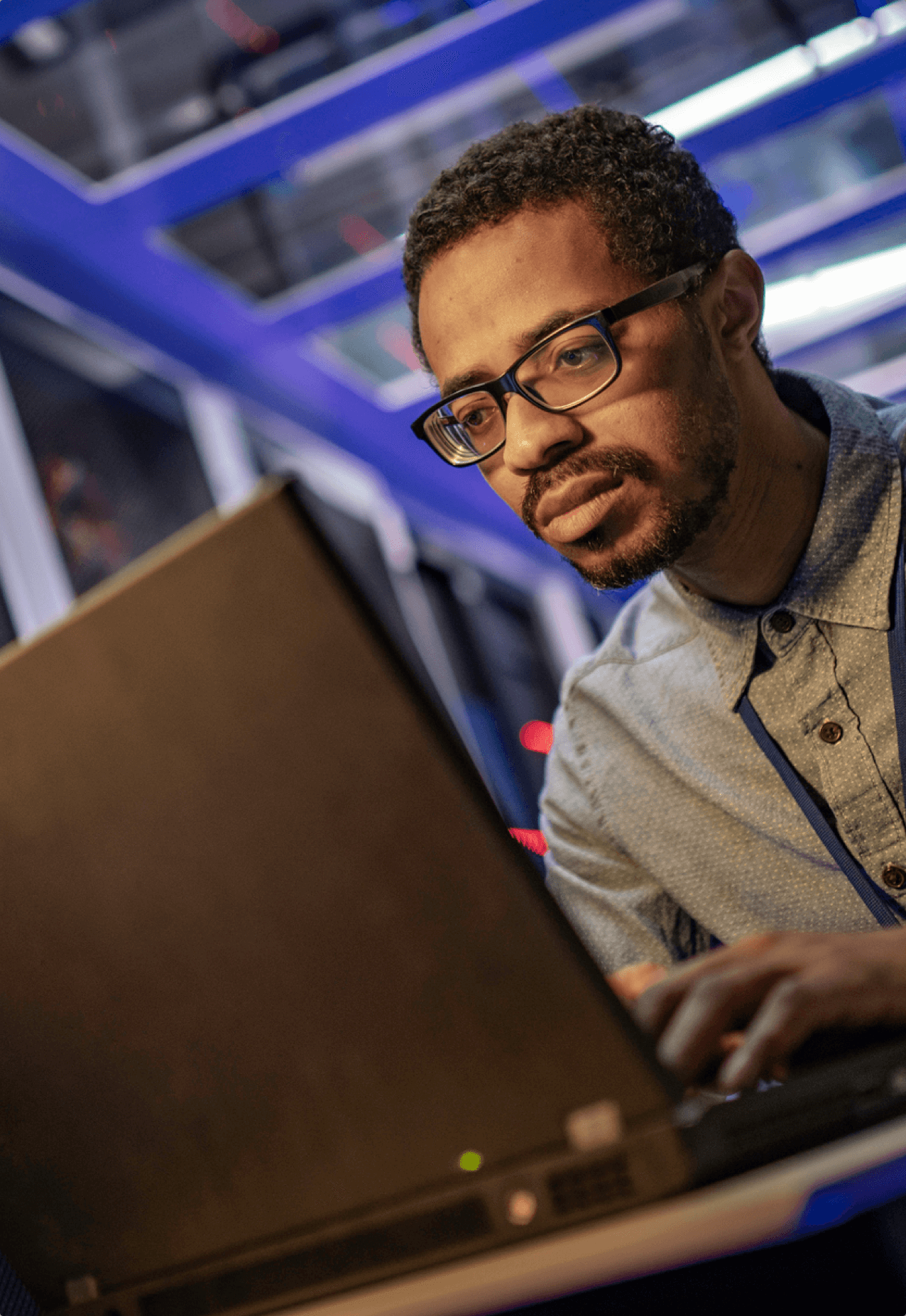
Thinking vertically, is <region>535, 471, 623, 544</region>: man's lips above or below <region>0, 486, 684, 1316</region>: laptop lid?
above

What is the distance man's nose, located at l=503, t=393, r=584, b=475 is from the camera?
1.28 meters

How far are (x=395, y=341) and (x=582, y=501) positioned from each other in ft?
15.0

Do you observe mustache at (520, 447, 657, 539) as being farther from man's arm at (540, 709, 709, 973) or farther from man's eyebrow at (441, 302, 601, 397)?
man's arm at (540, 709, 709, 973)

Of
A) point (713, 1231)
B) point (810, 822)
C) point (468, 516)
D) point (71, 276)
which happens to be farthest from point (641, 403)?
point (468, 516)

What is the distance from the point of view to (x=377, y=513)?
21.6 feet

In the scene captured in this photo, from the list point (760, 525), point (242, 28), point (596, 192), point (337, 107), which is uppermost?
point (242, 28)

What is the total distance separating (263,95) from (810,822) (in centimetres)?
330

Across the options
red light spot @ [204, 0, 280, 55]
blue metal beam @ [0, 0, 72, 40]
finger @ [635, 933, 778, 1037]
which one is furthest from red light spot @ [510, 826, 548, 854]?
red light spot @ [204, 0, 280, 55]

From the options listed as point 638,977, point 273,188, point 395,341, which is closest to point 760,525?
point 638,977

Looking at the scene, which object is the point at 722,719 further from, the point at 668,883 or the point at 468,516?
the point at 468,516

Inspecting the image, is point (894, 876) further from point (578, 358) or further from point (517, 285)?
point (517, 285)

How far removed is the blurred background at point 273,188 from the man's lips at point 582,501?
1.36 meters

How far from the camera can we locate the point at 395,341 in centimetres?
564

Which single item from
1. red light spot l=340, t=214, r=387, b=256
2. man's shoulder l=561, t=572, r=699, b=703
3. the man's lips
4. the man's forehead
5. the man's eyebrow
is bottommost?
man's shoulder l=561, t=572, r=699, b=703
